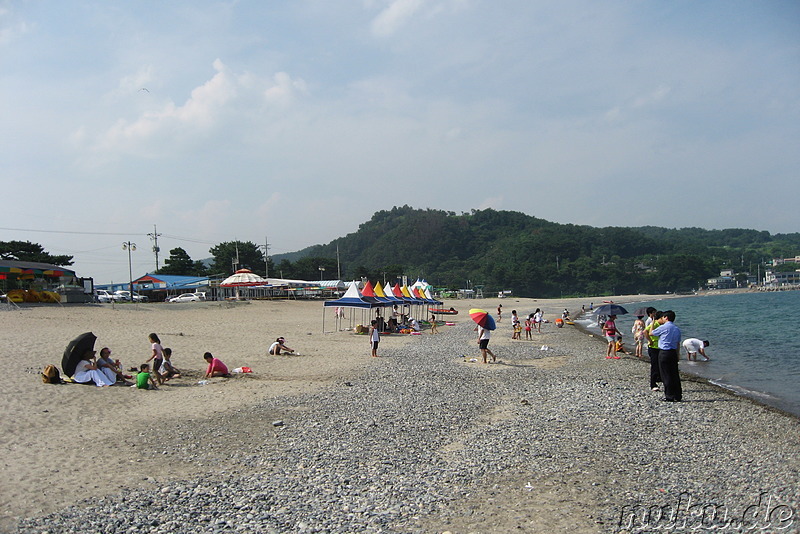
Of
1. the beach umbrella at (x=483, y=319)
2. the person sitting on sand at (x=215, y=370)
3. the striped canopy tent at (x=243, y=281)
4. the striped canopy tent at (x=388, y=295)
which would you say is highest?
the striped canopy tent at (x=243, y=281)

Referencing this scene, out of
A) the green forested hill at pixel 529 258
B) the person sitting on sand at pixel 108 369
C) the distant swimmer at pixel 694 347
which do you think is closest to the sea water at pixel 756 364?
the distant swimmer at pixel 694 347

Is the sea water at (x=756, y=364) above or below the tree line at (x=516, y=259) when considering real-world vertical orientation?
below

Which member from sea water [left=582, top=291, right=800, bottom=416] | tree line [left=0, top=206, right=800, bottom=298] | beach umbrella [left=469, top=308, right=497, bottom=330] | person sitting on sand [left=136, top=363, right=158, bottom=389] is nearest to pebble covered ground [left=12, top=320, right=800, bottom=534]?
sea water [left=582, top=291, right=800, bottom=416]

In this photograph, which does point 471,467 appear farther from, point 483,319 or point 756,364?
point 756,364

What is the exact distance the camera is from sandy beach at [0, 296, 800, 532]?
5867mm

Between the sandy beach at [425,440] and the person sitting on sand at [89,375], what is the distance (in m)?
0.34

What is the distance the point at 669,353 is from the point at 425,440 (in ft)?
17.9

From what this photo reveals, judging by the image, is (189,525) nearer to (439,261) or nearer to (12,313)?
(12,313)

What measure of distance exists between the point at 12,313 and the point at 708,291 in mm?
148422

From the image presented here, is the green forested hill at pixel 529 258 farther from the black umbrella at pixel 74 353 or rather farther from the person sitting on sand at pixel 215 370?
the black umbrella at pixel 74 353

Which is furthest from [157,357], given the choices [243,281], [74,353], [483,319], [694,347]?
[243,281]

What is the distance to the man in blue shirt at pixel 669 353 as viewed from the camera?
10741mm

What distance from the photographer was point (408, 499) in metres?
6.10

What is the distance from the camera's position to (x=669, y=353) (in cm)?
1080
